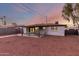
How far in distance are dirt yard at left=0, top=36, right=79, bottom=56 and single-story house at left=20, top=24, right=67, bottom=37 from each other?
0.07 metres

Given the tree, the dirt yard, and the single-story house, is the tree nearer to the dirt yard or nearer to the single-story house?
the single-story house

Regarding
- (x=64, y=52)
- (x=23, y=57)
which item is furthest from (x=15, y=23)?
(x=64, y=52)

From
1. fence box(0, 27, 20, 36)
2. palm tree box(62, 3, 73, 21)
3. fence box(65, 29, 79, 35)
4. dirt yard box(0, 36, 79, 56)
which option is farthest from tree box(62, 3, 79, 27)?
fence box(0, 27, 20, 36)

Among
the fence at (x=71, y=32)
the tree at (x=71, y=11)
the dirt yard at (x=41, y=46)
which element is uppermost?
the tree at (x=71, y=11)

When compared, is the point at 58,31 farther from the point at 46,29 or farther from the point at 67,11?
the point at 67,11

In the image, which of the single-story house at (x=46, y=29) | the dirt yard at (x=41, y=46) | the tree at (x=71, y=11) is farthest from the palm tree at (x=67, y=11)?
the dirt yard at (x=41, y=46)

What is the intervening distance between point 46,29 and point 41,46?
26 centimetres

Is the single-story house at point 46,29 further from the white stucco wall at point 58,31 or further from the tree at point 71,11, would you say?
the tree at point 71,11

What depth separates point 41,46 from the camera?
457cm

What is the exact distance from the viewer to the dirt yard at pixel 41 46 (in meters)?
4.55

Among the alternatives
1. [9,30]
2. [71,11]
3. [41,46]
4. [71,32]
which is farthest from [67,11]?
[9,30]

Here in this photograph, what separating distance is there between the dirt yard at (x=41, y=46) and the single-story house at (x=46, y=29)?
72 mm

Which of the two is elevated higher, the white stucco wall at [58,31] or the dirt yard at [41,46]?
the white stucco wall at [58,31]

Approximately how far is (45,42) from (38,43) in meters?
0.10
